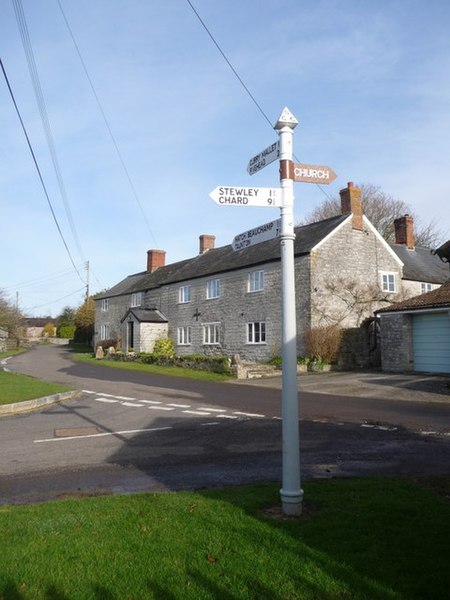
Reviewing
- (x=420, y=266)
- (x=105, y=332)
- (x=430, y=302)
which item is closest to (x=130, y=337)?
(x=105, y=332)

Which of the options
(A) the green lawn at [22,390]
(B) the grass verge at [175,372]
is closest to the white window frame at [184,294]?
(B) the grass verge at [175,372]

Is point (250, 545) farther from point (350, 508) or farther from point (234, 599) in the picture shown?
point (350, 508)

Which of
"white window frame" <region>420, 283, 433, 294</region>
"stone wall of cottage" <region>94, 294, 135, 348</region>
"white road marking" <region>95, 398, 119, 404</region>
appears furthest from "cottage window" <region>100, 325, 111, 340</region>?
"white road marking" <region>95, 398, 119, 404</region>

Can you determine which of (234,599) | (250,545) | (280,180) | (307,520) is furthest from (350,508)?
(280,180)

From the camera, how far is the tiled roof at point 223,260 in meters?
29.5

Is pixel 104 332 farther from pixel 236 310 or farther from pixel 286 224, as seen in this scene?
pixel 286 224

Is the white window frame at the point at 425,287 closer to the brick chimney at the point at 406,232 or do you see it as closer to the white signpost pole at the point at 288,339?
the brick chimney at the point at 406,232

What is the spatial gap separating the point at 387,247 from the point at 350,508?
91.7ft

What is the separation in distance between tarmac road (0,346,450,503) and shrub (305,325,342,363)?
26.4 feet

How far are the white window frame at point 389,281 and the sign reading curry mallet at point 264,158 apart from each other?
1029 inches

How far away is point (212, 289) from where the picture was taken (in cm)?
3516

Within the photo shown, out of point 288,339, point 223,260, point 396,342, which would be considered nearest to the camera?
point 288,339

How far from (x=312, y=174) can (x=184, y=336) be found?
107 ft

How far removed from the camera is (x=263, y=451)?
8.87 m
